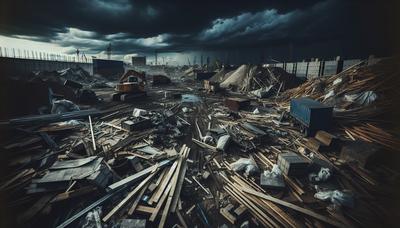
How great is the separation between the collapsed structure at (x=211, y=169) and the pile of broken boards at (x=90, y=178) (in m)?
0.03

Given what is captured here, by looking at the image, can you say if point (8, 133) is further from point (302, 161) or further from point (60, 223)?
point (302, 161)

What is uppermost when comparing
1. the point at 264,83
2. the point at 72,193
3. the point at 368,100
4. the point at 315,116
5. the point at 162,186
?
the point at 264,83

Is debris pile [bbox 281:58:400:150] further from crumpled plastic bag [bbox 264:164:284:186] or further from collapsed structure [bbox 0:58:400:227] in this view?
crumpled plastic bag [bbox 264:164:284:186]

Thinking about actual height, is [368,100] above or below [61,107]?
above

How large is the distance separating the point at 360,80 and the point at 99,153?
55.3ft

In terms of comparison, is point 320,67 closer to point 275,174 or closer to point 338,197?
point 275,174

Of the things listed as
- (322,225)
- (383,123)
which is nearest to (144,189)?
(322,225)

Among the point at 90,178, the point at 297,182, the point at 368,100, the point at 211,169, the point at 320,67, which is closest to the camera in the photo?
the point at 90,178

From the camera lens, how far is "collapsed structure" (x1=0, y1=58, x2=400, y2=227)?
4.88 meters

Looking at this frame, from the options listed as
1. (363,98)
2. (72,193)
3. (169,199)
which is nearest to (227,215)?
(169,199)

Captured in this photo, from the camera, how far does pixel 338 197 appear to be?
201 inches

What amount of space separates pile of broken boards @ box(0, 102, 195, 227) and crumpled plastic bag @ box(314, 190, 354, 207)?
426 cm

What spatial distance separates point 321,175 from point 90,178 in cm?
750

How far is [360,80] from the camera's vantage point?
12.7 m
